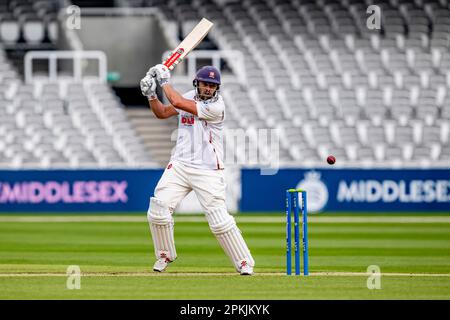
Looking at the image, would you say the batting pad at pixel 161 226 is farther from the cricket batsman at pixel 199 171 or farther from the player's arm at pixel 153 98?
the player's arm at pixel 153 98

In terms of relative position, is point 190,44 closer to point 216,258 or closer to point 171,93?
point 171,93

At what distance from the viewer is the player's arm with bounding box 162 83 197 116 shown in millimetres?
11234

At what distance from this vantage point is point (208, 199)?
37.7 ft

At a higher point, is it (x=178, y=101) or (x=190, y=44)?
(x=190, y=44)

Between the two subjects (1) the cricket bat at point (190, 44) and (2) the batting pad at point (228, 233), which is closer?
(2) the batting pad at point (228, 233)

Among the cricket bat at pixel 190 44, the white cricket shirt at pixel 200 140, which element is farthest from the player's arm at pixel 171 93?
the cricket bat at pixel 190 44

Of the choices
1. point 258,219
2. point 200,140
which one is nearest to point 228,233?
point 200,140

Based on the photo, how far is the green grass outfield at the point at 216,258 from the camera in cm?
1027

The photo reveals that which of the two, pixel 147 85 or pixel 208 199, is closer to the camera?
pixel 147 85

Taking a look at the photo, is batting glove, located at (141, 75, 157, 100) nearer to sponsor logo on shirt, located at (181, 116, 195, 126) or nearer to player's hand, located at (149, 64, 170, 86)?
player's hand, located at (149, 64, 170, 86)

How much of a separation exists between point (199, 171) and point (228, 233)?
0.65m

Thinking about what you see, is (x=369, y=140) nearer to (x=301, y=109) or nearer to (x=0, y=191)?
(x=301, y=109)

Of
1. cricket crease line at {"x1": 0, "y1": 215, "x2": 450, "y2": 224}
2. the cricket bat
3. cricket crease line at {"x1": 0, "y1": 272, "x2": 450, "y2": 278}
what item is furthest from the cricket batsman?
cricket crease line at {"x1": 0, "y1": 215, "x2": 450, "y2": 224}

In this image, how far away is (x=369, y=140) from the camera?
2680 cm
